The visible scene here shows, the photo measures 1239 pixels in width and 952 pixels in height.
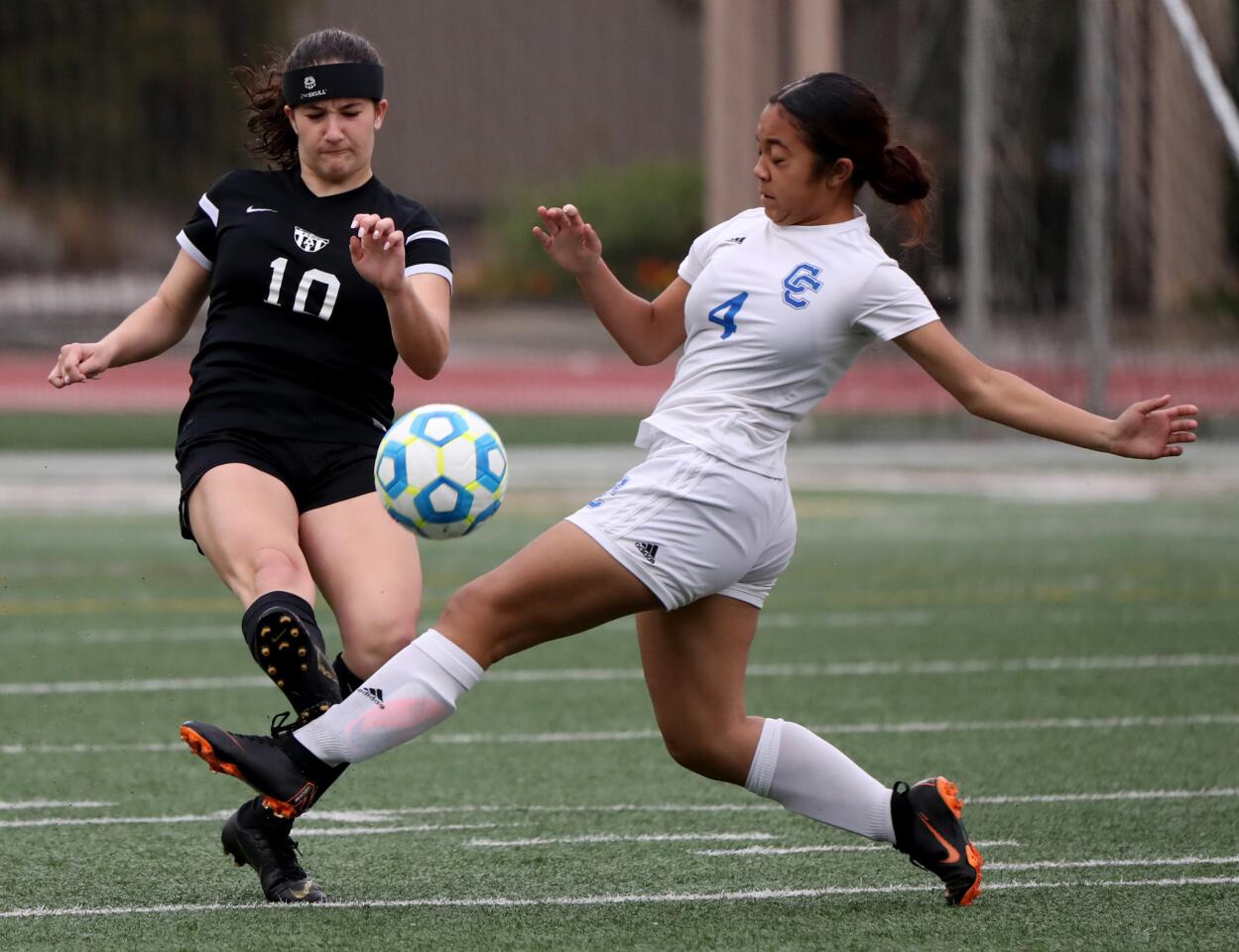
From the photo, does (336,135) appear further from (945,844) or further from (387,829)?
(945,844)

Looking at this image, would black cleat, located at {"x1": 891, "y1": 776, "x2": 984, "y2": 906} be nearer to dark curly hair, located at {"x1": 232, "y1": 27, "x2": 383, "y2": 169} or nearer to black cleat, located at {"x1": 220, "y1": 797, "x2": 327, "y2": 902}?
black cleat, located at {"x1": 220, "y1": 797, "x2": 327, "y2": 902}

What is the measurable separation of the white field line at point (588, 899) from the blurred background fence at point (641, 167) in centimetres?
1457

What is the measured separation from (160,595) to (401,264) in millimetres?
7065

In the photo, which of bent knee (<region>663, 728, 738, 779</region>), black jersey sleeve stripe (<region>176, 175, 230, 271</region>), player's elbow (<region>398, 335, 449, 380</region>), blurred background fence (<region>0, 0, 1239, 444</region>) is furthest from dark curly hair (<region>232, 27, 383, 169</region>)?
blurred background fence (<region>0, 0, 1239, 444</region>)

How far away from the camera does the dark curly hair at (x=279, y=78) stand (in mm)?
5344

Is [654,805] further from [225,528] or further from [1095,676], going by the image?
[1095,676]

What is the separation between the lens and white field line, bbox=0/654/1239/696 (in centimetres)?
880

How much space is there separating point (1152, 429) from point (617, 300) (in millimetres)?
1324

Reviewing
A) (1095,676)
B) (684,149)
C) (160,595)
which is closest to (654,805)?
(1095,676)

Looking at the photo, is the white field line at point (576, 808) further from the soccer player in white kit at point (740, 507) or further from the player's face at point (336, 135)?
the player's face at point (336, 135)

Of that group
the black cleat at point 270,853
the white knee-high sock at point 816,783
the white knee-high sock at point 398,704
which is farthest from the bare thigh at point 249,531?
the white knee-high sock at point 816,783

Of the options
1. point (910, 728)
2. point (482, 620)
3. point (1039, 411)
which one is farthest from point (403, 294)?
point (910, 728)

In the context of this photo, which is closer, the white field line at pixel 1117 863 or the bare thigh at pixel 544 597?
the bare thigh at pixel 544 597

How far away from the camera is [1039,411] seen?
4770 millimetres
